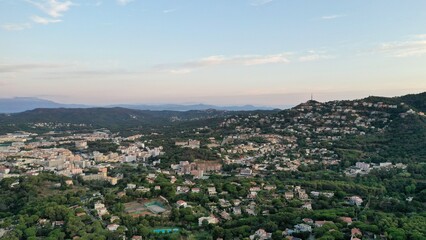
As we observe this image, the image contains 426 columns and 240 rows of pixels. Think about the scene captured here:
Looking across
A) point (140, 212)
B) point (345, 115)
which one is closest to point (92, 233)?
point (140, 212)

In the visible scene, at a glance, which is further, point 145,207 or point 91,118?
point 91,118

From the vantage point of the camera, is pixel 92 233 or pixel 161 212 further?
pixel 161 212

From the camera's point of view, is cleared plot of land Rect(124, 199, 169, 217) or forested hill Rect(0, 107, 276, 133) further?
forested hill Rect(0, 107, 276, 133)

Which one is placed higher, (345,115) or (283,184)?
(345,115)

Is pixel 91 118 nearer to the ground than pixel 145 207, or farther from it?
farther from it

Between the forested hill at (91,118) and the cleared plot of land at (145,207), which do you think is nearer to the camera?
the cleared plot of land at (145,207)

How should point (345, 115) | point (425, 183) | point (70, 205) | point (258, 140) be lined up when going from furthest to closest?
point (345, 115) → point (258, 140) → point (425, 183) → point (70, 205)

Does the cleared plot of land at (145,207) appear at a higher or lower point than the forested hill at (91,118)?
lower

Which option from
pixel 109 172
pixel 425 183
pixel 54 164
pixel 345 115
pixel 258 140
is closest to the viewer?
pixel 425 183

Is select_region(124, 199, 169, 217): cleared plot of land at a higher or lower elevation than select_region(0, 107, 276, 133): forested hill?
lower

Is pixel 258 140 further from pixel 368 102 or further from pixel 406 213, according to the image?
pixel 406 213
